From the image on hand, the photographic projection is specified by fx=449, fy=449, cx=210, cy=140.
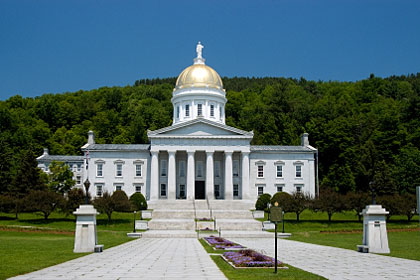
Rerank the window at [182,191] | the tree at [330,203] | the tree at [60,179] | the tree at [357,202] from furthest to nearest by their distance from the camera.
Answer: the window at [182,191]
the tree at [60,179]
the tree at [357,202]
the tree at [330,203]

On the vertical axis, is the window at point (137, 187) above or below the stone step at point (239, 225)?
above

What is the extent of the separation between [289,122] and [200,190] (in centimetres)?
3354

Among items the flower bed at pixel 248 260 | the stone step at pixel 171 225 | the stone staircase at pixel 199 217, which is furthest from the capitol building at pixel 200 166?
the flower bed at pixel 248 260

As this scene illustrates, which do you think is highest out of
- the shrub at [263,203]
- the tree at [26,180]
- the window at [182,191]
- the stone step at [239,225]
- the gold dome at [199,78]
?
the gold dome at [199,78]

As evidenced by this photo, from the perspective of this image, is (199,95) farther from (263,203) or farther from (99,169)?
(263,203)

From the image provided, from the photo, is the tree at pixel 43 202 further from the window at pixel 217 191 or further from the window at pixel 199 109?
the window at pixel 199 109

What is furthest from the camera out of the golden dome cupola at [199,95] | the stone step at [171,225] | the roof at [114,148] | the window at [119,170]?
the golden dome cupola at [199,95]

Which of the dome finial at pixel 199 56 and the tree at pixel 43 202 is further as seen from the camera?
the dome finial at pixel 199 56

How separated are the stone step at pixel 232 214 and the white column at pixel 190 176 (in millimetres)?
10844

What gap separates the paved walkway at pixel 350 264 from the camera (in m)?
Answer: 15.7

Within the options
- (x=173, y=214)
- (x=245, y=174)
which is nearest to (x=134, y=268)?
(x=173, y=214)

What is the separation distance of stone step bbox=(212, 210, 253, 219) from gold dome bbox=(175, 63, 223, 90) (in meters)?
25.4

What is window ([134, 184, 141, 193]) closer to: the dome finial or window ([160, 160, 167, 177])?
window ([160, 160, 167, 177])

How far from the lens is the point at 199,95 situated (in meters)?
72.4
